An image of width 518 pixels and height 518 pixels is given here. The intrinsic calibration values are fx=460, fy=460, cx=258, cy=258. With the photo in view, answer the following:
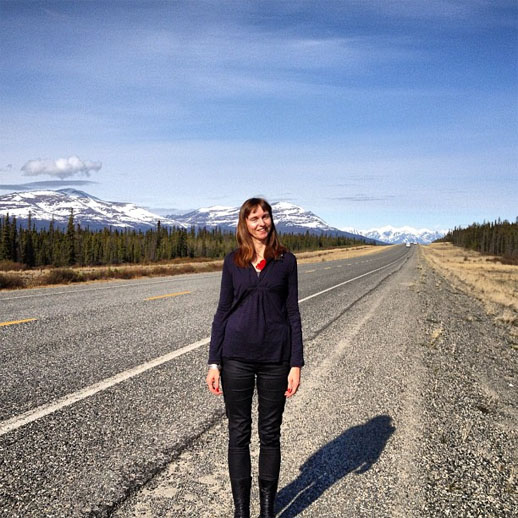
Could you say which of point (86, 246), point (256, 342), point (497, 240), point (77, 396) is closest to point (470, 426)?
point (256, 342)

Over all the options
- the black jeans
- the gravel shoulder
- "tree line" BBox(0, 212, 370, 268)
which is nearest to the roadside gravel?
the gravel shoulder

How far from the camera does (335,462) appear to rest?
384 cm

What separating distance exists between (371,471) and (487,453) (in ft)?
3.91

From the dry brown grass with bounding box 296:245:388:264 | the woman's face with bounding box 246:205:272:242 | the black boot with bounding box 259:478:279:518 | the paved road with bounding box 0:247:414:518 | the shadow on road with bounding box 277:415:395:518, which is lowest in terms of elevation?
the dry brown grass with bounding box 296:245:388:264

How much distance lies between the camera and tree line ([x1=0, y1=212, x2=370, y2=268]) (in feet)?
232

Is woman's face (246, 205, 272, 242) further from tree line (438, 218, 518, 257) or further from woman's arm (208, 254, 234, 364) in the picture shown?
tree line (438, 218, 518, 257)

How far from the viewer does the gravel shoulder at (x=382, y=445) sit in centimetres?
319

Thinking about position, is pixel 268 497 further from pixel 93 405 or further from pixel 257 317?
pixel 93 405

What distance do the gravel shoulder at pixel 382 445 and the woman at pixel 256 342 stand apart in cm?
40

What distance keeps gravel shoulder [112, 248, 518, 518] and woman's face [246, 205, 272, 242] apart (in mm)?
1857

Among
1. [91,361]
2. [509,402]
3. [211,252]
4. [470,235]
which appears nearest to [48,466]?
[91,361]

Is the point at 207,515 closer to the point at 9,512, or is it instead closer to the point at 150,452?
the point at 150,452

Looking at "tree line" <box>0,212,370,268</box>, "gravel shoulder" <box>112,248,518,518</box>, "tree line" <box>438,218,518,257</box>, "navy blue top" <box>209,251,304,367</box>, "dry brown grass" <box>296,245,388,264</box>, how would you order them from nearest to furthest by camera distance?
"navy blue top" <box>209,251,304,367</box> < "gravel shoulder" <box>112,248,518,518</box> < "dry brown grass" <box>296,245,388,264</box> < "tree line" <box>0,212,370,268</box> < "tree line" <box>438,218,518,257</box>

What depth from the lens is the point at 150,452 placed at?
3.80m
